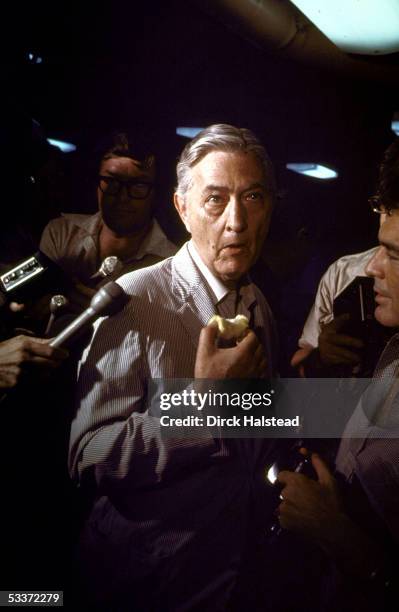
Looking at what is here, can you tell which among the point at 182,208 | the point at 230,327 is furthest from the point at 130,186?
the point at 230,327

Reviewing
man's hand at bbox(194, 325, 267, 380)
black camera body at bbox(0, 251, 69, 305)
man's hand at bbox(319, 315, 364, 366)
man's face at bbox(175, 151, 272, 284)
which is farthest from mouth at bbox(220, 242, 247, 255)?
black camera body at bbox(0, 251, 69, 305)

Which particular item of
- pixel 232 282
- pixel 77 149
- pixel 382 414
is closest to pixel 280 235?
pixel 232 282

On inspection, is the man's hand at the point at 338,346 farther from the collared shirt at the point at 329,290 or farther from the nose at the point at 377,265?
the nose at the point at 377,265

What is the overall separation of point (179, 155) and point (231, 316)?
20.9 inches

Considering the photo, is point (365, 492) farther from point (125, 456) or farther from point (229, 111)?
point (229, 111)

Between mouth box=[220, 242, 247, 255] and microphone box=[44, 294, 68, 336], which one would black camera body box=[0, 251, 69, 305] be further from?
mouth box=[220, 242, 247, 255]

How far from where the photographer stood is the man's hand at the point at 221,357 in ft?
4.09

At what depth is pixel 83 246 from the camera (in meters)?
1.48

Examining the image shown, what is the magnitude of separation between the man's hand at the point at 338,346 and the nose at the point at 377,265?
0.50ft

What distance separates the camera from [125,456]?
4.16ft

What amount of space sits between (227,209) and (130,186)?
1.12 ft

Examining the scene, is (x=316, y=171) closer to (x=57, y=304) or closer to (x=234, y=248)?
(x=234, y=248)

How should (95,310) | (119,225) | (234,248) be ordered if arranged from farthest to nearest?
1. (119,225)
2. (234,248)
3. (95,310)

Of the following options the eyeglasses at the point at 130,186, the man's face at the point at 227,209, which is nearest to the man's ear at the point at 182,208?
the man's face at the point at 227,209
